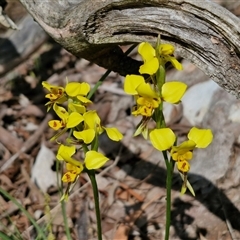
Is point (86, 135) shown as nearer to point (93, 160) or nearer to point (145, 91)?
point (93, 160)

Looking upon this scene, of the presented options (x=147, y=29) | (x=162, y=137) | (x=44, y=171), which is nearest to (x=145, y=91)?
(x=162, y=137)

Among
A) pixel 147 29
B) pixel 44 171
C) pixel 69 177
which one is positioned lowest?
pixel 44 171

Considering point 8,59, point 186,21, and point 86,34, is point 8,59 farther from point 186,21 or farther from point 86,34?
point 186,21

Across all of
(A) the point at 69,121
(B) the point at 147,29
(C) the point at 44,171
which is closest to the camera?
(A) the point at 69,121

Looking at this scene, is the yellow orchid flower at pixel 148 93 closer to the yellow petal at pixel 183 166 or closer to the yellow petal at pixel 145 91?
the yellow petal at pixel 145 91

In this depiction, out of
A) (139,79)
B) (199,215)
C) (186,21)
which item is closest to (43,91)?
(199,215)

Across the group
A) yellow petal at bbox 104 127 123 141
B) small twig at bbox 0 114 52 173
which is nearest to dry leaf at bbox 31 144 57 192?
small twig at bbox 0 114 52 173

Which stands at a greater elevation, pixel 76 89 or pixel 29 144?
pixel 76 89
